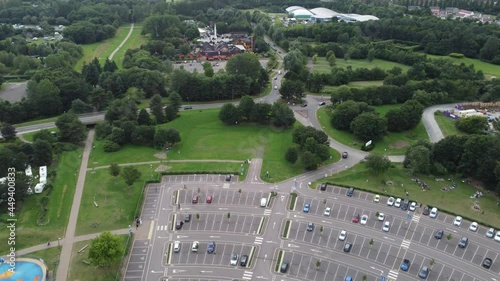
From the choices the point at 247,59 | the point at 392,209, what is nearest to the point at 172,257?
the point at 392,209

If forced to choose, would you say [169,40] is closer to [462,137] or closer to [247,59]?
[247,59]

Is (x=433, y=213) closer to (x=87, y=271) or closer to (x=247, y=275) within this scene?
(x=247, y=275)

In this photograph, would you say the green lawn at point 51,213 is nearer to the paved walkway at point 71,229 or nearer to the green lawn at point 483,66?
the paved walkway at point 71,229

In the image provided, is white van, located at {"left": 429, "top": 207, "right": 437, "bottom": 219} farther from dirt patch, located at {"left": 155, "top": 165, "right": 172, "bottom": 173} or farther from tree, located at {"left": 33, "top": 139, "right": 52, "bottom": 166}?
tree, located at {"left": 33, "top": 139, "right": 52, "bottom": 166}

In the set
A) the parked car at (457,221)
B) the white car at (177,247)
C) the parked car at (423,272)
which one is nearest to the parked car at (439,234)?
the parked car at (457,221)

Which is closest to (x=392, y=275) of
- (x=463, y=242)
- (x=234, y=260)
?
(x=463, y=242)

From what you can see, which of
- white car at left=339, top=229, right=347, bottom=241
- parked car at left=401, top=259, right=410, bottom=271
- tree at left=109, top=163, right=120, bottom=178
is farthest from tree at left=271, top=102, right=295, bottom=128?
parked car at left=401, top=259, right=410, bottom=271
